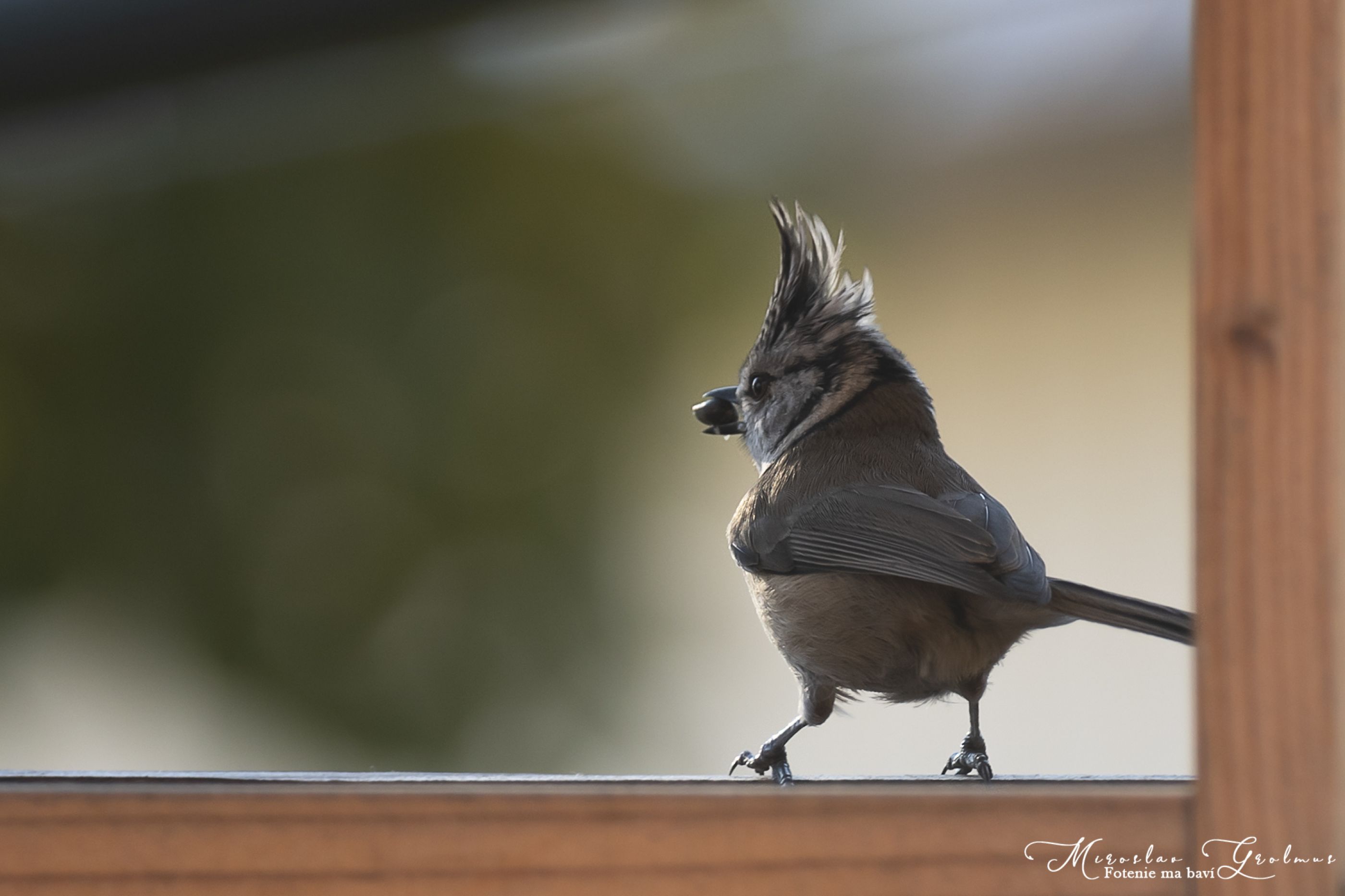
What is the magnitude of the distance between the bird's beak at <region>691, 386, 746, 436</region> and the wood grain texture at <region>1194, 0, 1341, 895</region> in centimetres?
176

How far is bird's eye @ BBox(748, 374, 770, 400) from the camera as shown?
2.45 m

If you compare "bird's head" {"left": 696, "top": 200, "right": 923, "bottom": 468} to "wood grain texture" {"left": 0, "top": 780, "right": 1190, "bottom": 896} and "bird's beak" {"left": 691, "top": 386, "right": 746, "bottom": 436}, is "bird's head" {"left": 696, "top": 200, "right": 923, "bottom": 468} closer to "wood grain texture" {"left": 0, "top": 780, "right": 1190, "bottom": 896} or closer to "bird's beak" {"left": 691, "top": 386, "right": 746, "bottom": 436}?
"bird's beak" {"left": 691, "top": 386, "right": 746, "bottom": 436}

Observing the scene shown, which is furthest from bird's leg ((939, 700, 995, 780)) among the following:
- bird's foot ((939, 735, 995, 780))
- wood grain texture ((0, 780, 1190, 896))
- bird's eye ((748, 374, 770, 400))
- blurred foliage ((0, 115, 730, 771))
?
blurred foliage ((0, 115, 730, 771))

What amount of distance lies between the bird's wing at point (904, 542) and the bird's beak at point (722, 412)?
1.54ft

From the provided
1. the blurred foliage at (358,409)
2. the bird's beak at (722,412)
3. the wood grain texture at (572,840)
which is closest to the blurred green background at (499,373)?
the blurred foliage at (358,409)

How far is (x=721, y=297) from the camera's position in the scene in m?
3.27

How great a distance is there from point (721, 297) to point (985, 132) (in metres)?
0.85

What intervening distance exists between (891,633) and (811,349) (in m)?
0.75

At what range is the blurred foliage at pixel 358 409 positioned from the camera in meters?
2.96

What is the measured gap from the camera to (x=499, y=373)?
3.13m

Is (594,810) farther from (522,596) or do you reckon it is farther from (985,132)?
(985,132)

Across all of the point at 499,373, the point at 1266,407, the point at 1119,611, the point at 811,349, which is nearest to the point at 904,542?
the point at 1119,611

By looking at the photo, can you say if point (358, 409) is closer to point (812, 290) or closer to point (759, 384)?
point (759, 384)

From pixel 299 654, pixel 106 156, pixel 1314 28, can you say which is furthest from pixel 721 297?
pixel 1314 28
